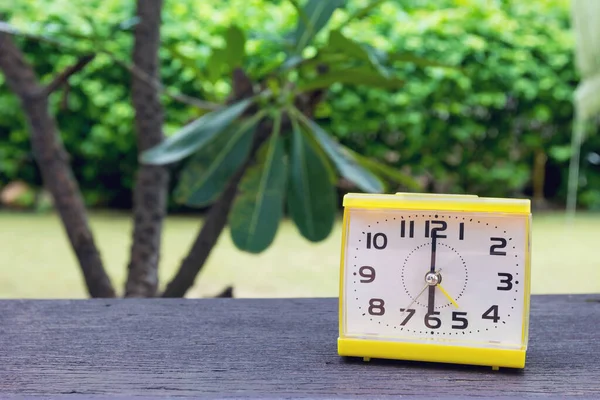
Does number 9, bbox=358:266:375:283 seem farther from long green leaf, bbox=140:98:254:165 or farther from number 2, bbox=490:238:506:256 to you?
long green leaf, bbox=140:98:254:165

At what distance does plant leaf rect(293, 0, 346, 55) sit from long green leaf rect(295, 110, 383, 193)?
14cm

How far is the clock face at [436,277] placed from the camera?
0.51 metres

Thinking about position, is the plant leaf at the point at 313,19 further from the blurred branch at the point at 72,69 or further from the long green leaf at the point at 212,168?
the blurred branch at the point at 72,69

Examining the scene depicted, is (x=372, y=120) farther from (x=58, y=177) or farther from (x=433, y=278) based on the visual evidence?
(x=433, y=278)

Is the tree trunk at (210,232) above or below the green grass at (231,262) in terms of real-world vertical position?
above

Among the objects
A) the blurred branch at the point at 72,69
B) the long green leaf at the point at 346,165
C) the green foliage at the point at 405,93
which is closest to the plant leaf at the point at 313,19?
the long green leaf at the point at 346,165

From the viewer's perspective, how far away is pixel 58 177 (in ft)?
3.98

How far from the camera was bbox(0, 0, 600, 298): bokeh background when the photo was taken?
290 cm

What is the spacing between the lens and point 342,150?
995 millimetres

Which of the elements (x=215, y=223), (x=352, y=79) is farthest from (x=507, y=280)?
(x=215, y=223)

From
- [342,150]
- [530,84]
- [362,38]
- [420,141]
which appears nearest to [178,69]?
[362,38]

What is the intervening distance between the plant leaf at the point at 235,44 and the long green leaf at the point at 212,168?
0.37ft

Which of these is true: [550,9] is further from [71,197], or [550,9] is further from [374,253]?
[374,253]

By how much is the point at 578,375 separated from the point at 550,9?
3.46 meters
